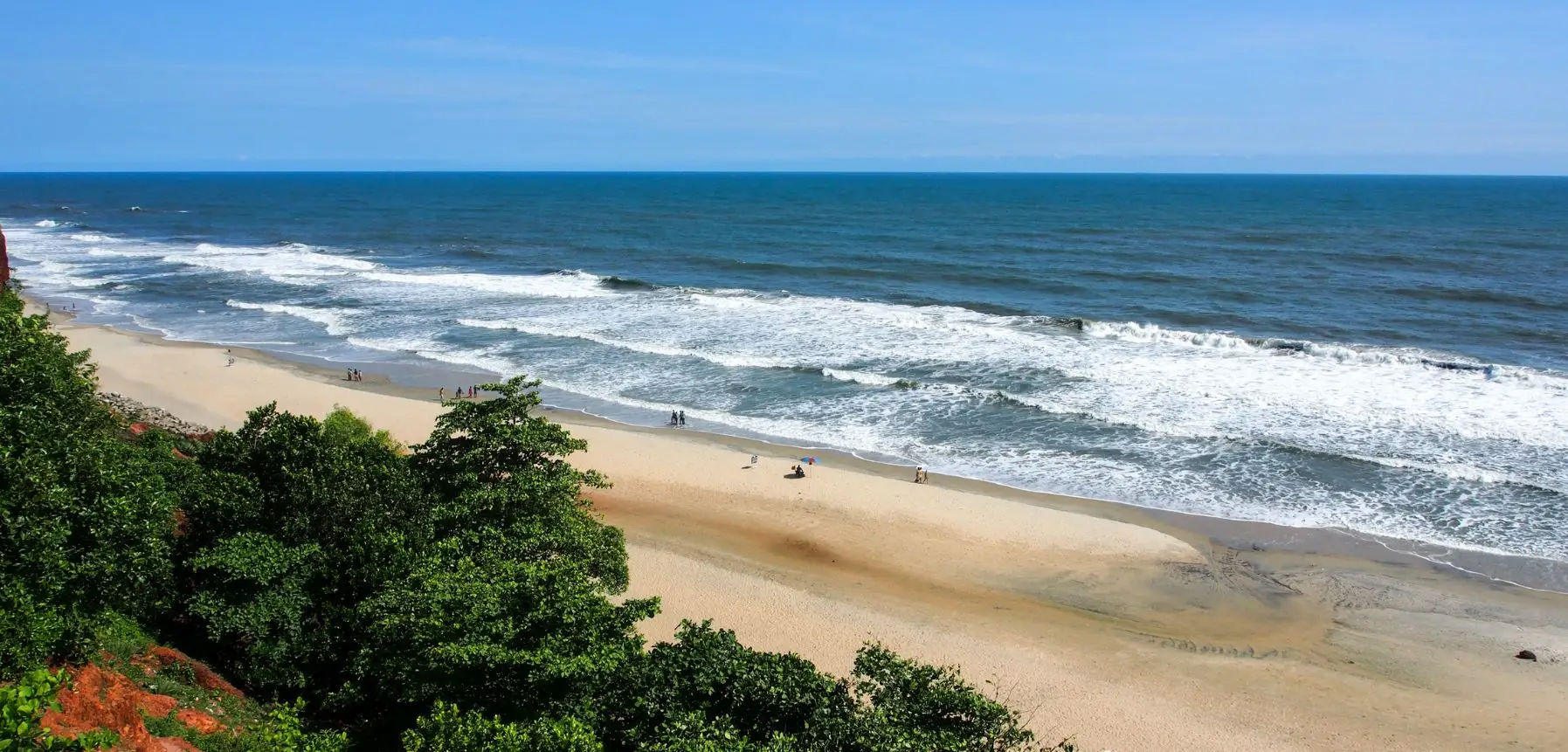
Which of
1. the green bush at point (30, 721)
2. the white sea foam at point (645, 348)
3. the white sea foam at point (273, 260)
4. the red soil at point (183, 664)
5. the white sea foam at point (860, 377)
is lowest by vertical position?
the red soil at point (183, 664)

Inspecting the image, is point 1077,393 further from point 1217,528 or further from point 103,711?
point 103,711

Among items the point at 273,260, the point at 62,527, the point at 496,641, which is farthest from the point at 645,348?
the point at 273,260

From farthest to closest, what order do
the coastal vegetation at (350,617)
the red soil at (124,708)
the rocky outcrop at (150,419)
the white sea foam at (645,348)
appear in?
1. the white sea foam at (645,348)
2. the rocky outcrop at (150,419)
3. the coastal vegetation at (350,617)
4. the red soil at (124,708)

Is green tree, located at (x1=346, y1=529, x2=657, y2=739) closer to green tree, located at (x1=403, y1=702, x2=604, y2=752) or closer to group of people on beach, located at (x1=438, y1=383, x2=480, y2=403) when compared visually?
green tree, located at (x1=403, y1=702, x2=604, y2=752)

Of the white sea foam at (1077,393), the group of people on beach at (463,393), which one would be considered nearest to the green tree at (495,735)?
the white sea foam at (1077,393)

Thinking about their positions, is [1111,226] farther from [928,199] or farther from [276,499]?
[276,499]

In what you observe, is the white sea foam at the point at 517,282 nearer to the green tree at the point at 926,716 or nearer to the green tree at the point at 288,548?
the green tree at the point at 288,548

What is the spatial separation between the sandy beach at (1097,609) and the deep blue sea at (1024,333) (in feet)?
10.7

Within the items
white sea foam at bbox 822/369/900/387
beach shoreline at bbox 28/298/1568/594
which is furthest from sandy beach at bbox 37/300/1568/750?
white sea foam at bbox 822/369/900/387

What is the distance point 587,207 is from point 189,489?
128 metres

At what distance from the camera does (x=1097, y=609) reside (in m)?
23.2

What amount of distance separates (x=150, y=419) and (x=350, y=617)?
2097 centimetres

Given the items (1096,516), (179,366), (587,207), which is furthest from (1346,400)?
(587,207)

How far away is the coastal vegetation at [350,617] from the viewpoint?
1262 cm
